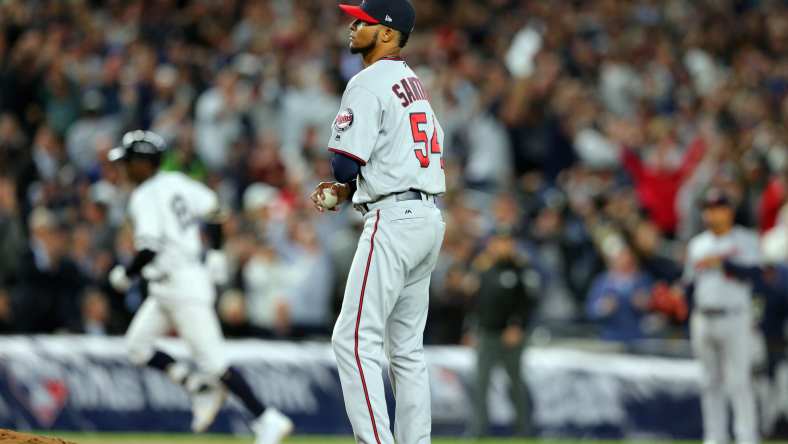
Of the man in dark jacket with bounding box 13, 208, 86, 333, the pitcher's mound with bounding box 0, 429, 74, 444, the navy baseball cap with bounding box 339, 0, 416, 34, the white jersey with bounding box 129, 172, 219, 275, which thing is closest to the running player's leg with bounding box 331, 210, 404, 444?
the navy baseball cap with bounding box 339, 0, 416, 34

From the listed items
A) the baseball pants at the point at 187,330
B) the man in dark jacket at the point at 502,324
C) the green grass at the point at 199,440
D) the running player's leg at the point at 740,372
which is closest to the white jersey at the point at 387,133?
the baseball pants at the point at 187,330

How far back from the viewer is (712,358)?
13094 millimetres

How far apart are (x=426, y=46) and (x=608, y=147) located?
284cm

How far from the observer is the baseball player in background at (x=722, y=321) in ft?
42.4

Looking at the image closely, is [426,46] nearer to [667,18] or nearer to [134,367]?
[667,18]

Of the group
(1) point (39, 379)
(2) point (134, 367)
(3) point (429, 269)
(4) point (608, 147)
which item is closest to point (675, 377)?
(4) point (608, 147)

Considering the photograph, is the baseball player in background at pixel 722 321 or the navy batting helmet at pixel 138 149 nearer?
the navy batting helmet at pixel 138 149

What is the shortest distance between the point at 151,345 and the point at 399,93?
4.58 metres

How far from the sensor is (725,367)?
1304 cm

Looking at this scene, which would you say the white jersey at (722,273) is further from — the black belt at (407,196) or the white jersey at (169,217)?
the black belt at (407,196)

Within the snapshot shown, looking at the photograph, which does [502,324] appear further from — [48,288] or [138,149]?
[138,149]

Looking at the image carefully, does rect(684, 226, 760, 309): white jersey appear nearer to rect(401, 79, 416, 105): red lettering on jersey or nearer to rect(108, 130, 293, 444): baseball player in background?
rect(108, 130, 293, 444): baseball player in background

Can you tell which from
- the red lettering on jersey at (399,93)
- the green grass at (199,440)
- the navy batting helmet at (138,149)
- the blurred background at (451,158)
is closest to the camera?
the red lettering on jersey at (399,93)

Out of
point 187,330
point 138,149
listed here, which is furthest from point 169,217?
point 187,330
